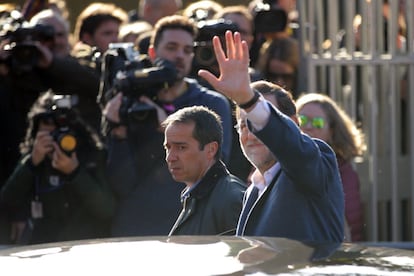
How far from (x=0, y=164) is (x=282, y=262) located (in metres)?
5.44

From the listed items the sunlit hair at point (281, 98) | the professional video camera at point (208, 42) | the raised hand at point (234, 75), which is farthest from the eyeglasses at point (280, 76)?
the raised hand at point (234, 75)

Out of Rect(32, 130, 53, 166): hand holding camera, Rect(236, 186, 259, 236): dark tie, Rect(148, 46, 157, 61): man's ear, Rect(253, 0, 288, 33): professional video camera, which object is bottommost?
Rect(236, 186, 259, 236): dark tie

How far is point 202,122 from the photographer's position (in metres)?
5.38

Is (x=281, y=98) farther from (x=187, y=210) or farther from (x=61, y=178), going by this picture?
(x=61, y=178)

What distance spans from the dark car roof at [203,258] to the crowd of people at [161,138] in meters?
0.87

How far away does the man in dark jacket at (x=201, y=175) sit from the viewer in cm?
511

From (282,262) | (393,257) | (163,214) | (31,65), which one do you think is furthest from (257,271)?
(31,65)

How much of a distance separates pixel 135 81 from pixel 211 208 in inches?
72.5

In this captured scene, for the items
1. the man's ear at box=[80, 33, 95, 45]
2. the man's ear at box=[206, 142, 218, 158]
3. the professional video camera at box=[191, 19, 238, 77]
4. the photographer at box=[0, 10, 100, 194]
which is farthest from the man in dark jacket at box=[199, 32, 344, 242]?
the man's ear at box=[80, 33, 95, 45]

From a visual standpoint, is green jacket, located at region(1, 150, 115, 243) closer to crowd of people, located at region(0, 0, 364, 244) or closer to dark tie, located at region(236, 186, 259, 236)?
crowd of people, located at region(0, 0, 364, 244)

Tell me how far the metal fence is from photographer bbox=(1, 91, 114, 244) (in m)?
1.68

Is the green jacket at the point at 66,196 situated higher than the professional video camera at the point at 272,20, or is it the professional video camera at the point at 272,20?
the professional video camera at the point at 272,20

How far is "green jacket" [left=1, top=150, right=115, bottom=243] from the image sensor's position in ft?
23.6

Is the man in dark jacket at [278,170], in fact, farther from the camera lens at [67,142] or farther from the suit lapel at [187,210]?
the camera lens at [67,142]
